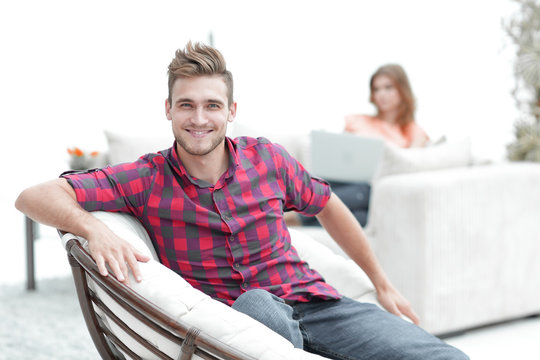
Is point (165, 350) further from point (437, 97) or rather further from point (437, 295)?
point (437, 97)

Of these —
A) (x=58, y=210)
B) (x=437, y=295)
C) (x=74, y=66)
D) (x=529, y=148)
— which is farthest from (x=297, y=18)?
(x=58, y=210)

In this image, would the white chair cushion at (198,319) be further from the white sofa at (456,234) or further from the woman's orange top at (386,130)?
the woman's orange top at (386,130)

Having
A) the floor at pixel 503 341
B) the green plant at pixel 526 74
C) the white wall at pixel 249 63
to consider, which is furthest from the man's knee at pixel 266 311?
the white wall at pixel 249 63

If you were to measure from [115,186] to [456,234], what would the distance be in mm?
1823

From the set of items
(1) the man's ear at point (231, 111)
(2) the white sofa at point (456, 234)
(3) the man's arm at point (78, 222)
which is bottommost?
(2) the white sofa at point (456, 234)

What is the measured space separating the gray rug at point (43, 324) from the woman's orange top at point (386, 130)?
1.79 m

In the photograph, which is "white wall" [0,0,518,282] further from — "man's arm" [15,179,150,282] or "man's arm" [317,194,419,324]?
"man's arm" [15,179,150,282]

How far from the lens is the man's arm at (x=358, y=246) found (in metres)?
1.80

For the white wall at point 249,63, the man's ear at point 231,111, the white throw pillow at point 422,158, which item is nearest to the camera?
the man's ear at point 231,111

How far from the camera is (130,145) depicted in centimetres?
332

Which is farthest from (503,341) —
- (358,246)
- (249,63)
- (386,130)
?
(249,63)

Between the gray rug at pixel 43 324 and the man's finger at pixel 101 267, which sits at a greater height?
the man's finger at pixel 101 267

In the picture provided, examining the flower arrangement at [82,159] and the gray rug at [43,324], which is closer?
the gray rug at [43,324]

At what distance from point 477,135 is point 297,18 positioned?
1767mm
